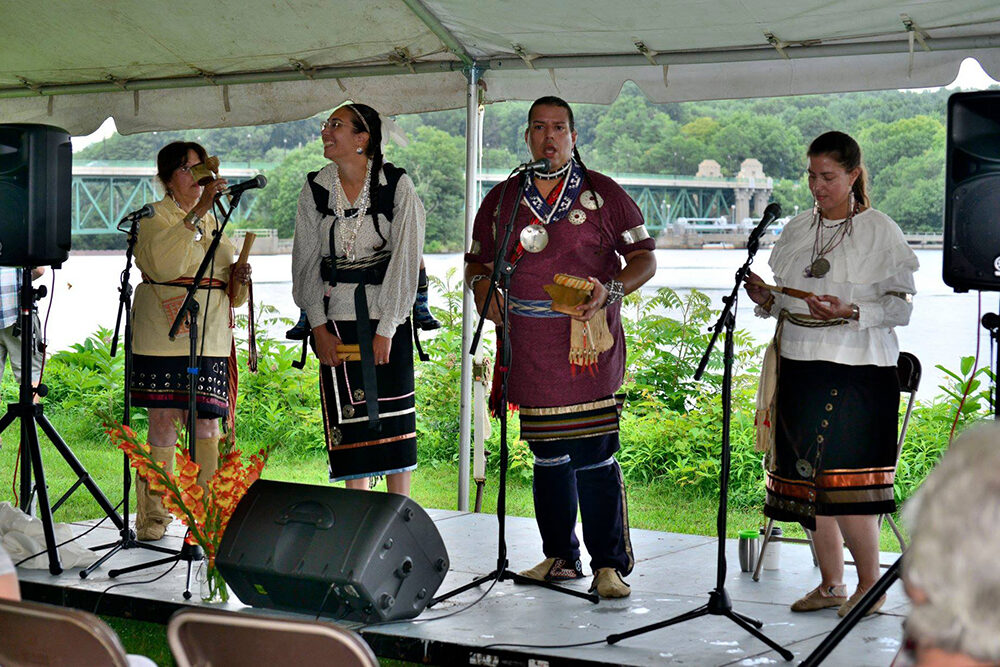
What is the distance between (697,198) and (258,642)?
20.2ft

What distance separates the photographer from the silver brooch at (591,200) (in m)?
4.12

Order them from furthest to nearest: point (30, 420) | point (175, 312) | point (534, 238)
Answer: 1. point (175, 312)
2. point (30, 420)
3. point (534, 238)

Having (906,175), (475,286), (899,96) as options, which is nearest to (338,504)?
(475,286)

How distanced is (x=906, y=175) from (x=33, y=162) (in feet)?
17.5

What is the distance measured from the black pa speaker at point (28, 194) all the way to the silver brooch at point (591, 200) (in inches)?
77.3

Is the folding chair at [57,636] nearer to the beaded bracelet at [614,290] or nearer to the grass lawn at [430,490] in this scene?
the beaded bracelet at [614,290]

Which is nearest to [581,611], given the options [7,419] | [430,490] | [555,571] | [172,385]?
[555,571]

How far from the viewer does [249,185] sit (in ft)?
13.2

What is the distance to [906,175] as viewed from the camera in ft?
24.9

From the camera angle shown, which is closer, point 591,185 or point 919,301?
point 591,185

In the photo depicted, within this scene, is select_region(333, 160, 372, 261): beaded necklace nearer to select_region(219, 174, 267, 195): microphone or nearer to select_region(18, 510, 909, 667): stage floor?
select_region(219, 174, 267, 195): microphone

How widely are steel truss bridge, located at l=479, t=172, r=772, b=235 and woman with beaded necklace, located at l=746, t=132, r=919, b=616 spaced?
3598 millimetres

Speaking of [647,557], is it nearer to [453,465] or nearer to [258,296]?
[453,465]

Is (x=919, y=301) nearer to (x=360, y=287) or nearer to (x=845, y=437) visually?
(x=845, y=437)
